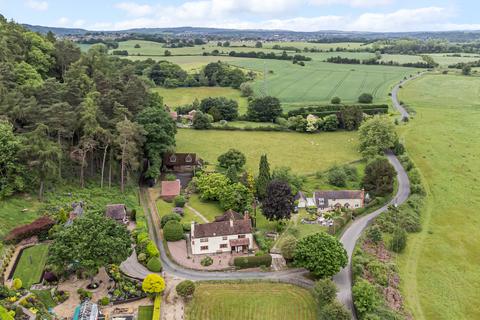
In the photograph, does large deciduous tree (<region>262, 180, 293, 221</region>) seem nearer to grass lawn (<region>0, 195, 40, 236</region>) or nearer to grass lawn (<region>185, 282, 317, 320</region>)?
grass lawn (<region>185, 282, 317, 320</region>)

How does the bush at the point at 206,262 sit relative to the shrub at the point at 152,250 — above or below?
below

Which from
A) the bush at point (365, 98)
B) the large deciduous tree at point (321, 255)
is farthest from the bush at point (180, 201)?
the bush at point (365, 98)

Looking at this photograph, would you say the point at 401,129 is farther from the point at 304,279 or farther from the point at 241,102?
the point at 304,279

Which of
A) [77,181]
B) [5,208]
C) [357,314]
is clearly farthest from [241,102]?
[357,314]

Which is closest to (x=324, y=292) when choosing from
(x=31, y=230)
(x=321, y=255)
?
(x=321, y=255)

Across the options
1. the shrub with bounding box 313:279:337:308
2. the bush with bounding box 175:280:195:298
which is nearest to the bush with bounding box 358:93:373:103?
the shrub with bounding box 313:279:337:308

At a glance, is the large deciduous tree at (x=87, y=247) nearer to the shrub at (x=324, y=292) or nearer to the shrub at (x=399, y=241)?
the shrub at (x=324, y=292)
